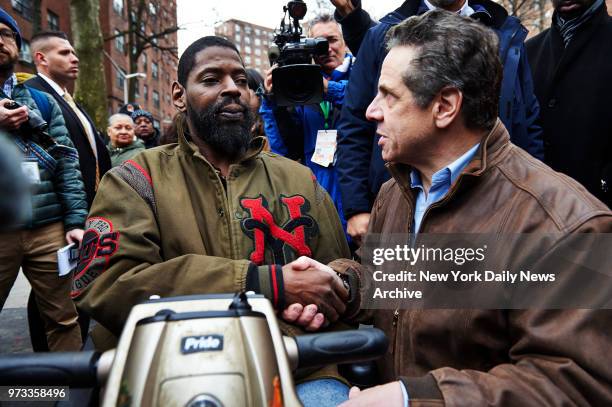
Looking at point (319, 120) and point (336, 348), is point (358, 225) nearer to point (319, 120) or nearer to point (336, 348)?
point (319, 120)

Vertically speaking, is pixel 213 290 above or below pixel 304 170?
below

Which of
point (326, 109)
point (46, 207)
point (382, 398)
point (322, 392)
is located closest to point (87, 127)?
point (46, 207)

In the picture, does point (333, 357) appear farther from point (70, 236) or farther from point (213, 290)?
point (70, 236)

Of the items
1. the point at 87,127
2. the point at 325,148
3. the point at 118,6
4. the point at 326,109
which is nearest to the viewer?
the point at 325,148

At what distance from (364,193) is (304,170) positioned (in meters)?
0.57

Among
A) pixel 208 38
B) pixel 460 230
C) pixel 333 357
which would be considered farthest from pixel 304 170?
pixel 333 357

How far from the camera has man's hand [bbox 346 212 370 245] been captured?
271 cm

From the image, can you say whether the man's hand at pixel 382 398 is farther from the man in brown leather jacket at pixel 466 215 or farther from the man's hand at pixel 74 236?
the man's hand at pixel 74 236

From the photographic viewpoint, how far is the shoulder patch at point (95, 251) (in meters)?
1.71

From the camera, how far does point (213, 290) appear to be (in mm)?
1665

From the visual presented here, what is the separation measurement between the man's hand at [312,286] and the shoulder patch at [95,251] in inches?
A: 23.6

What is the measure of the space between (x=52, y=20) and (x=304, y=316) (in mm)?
30177

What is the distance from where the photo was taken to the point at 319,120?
11.5 feet

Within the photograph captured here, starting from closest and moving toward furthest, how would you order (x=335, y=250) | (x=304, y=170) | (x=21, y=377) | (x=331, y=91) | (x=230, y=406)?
1. (x=230, y=406)
2. (x=21, y=377)
3. (x=335, y=250)
4. (x=304, y=170)
5. (x=331, y=91)
